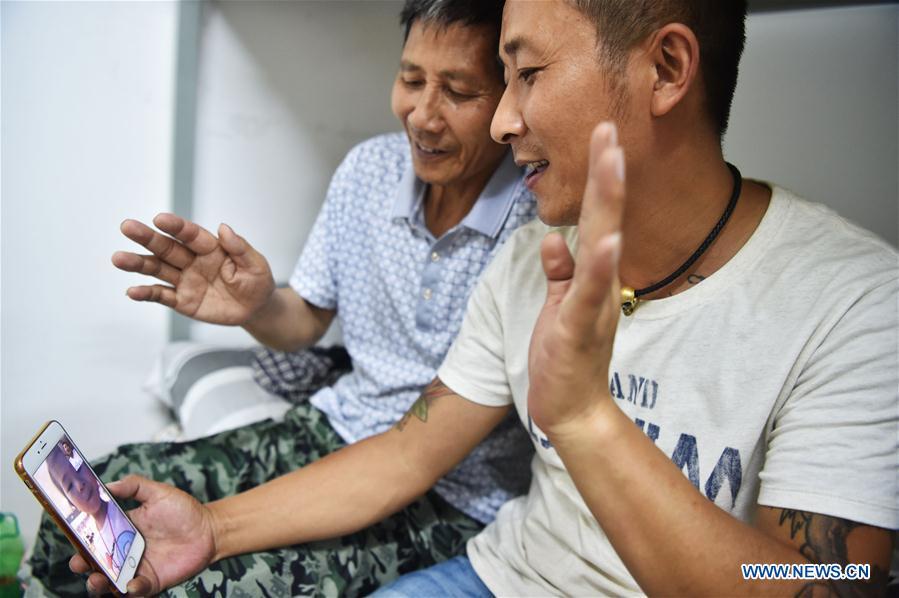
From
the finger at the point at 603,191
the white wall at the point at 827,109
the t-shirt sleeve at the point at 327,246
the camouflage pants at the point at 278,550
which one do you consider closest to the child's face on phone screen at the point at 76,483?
the camouflage pants at the point at 278,550

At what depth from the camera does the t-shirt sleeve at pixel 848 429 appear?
596mm

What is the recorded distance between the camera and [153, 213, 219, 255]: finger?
0.90 m

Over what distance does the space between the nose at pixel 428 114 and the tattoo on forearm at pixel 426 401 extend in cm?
33

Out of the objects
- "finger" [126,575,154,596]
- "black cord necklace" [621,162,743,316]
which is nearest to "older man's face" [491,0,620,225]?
"black cord necklace" [621,162,743,316]

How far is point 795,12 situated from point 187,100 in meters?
1.19

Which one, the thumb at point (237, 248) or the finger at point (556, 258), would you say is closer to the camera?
the finger at point (556, 258)

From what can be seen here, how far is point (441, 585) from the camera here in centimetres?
90

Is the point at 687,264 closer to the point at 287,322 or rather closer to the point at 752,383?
the point at 752,383

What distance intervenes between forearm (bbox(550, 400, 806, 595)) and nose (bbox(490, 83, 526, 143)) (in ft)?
1.03

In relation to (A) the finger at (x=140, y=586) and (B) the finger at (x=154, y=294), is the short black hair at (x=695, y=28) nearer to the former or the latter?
(B) the finger at (x=154, y=294)

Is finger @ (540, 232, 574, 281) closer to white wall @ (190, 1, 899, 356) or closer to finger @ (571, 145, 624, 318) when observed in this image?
finger @ (571, 145, 624, 318)

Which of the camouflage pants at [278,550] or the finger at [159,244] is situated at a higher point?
the finger at [159,244]

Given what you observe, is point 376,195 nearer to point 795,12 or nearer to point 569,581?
point 569,581

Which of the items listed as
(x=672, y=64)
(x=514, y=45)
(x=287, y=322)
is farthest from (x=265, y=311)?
(x=672, y=64)
